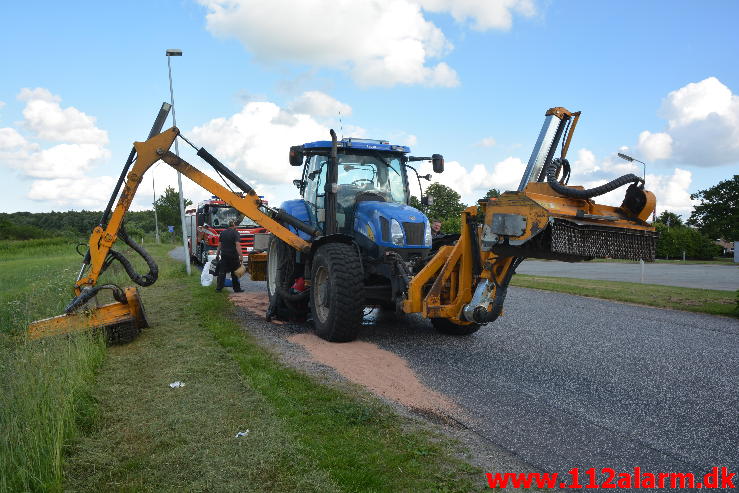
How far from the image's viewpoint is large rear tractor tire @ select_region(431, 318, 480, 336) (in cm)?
866

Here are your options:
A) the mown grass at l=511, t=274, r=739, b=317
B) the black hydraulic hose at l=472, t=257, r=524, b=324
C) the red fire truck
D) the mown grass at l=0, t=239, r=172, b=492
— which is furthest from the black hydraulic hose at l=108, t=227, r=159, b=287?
the red fire truck

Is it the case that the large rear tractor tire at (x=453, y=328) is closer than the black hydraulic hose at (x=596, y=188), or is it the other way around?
the black hydraulic hose at (x=596, y=188)

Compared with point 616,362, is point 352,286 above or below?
above

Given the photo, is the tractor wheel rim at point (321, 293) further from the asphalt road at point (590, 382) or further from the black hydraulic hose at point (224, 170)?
the black hydraulic hose at point (224, 170)

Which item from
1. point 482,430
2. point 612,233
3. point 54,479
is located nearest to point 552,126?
point 612,233

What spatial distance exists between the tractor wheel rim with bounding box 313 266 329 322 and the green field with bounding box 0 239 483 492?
5.08ft

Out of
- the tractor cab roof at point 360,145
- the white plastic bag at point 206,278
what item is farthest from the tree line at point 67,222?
the tractor cab roof at point 360,145

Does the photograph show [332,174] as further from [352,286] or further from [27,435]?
[27,435]

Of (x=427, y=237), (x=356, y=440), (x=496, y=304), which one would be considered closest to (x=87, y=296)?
(x=427, y=237)

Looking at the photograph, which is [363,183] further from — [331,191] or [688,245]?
[688,245]

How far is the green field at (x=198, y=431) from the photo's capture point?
12.6 ft

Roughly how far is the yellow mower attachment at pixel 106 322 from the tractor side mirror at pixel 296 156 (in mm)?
3074

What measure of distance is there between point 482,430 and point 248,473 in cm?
194

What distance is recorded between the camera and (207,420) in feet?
15.9
